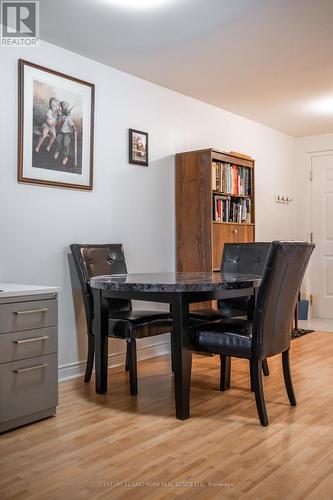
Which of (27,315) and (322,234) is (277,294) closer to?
(27,315)

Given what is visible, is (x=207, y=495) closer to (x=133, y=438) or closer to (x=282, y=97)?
(x=133, y=438)

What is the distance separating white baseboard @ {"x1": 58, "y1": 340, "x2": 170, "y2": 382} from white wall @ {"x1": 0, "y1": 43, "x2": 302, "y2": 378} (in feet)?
0.15

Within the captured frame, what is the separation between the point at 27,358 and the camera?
2.38 metres

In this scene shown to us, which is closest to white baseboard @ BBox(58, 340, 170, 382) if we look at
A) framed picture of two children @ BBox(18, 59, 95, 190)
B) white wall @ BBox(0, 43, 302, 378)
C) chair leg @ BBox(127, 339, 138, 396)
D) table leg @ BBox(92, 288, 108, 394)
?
white wall @ BBox(0, 43, 302, 378)

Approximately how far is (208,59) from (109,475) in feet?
9.47

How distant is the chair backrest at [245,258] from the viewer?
347cm

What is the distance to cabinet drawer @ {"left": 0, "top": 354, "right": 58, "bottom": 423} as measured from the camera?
227cm

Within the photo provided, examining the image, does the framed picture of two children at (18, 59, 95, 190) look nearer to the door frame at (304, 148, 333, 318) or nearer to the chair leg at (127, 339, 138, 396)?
the chair leg at (127, 339, 138, 396)

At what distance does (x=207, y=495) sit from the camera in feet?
5.52

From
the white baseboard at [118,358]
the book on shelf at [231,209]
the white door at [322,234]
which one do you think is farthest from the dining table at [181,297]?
the white door at [322,234]

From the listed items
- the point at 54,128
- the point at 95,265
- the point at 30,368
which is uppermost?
the point at 54,128

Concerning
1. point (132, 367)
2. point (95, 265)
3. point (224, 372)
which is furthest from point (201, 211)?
point (132, 367)

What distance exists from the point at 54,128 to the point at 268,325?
Result: 1934 mm

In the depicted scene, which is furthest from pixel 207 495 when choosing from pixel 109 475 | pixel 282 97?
pixel 282 97
